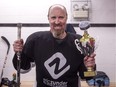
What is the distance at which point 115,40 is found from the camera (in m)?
3.43

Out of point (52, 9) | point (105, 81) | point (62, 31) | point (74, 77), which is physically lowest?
point (105, 81)

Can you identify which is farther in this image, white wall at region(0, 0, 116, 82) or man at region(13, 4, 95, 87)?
white wall at region(0, 0, 116, 82)

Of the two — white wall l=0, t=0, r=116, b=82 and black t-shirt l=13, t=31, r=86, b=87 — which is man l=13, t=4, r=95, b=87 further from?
white wall l=0, t=0, r=116, b=82

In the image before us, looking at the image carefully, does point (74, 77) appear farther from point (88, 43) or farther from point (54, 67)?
point (88, 43)

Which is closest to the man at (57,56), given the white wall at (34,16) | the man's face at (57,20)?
the man's face at (57,20)

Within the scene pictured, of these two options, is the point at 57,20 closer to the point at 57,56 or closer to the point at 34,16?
the point at 57,56

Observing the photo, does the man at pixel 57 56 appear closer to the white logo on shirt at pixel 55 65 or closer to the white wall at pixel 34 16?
the white logo on shirt at pixel 55 65

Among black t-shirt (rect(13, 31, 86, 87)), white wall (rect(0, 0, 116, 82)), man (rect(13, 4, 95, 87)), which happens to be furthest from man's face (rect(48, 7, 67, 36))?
white wall (rect(0, 0, 116, 82))

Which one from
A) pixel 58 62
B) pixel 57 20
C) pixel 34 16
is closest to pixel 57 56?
pixel 58 62

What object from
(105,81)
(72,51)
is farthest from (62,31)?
(105,81)

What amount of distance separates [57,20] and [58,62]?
322mm

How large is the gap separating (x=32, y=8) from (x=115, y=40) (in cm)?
126

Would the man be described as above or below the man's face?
below

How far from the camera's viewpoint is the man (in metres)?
1.76
